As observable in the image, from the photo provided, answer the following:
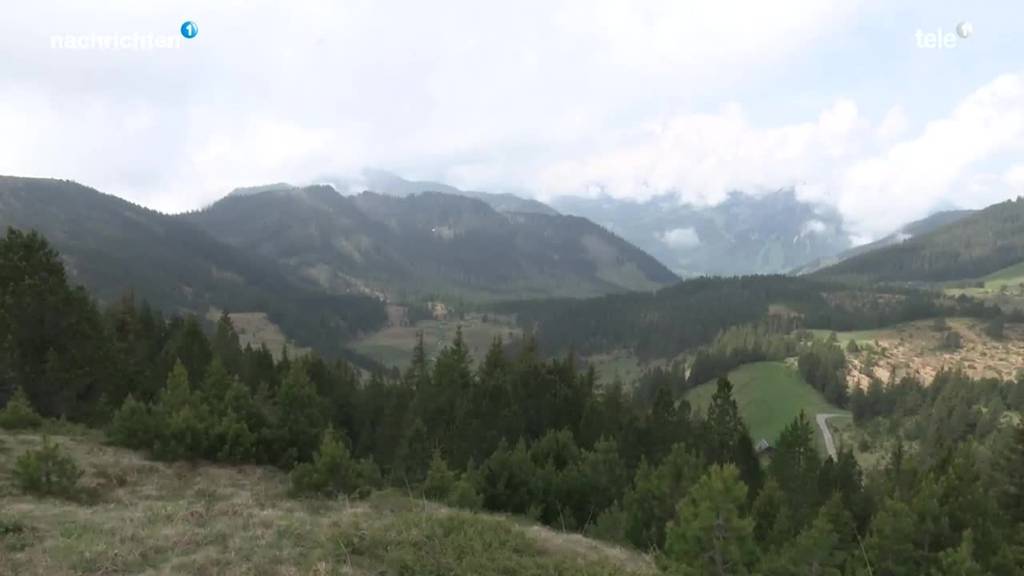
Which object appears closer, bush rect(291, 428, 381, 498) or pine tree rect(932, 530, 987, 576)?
bush rect(291, 428, 381, 498)

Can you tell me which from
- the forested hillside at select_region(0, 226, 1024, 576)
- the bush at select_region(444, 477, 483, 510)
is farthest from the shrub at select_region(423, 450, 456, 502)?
the bush at select_region(444, 477, 483, 510)

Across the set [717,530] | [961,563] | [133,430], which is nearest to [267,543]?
[717,530]

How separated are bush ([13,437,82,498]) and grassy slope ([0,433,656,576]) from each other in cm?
178

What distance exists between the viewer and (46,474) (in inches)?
935

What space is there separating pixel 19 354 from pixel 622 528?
1685 inches

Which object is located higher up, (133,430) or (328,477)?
(133,430)

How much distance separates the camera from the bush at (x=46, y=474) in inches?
918

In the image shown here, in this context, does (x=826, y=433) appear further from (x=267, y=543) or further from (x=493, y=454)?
(x=267, y=543)

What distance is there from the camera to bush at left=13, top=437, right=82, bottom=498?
23.3 m

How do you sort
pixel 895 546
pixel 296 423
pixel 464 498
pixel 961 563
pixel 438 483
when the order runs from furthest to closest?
pixel 296 423 < pixel 895 546 < pixel 438 483 < pixel 961 563 < pixel 464 498

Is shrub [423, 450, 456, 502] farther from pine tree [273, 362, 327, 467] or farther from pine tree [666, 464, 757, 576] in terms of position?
pine tree [666, 464, 757, 576]

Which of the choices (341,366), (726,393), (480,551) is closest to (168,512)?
(480,551)

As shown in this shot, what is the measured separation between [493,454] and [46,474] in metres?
27.2

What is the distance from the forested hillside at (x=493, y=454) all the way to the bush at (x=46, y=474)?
66 millimetres
